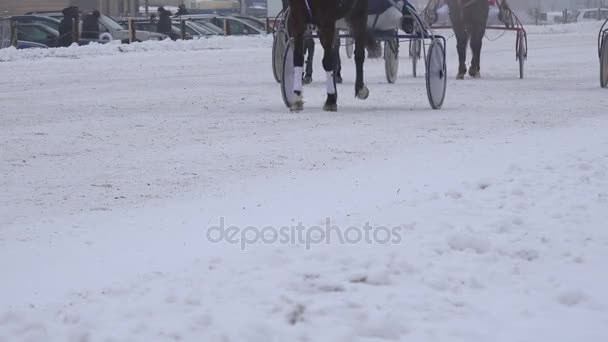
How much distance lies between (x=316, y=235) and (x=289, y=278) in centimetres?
85

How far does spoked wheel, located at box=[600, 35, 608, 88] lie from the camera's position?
1644 cm

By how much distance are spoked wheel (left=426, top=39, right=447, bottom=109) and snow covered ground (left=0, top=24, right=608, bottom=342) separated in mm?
331

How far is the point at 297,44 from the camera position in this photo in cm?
1244

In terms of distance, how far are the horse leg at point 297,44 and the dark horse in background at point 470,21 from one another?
7.66 metres

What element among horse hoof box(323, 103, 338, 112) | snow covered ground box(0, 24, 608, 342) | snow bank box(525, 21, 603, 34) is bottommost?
snow bank box(525, 21, 603, 34)

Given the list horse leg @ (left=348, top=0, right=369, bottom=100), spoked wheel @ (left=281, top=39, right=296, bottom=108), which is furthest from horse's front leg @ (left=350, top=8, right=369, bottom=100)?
spoked wheel @ (left=281, top=39, right=296, bottom=108)

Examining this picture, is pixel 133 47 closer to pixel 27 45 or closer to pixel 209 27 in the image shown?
pixel 27 45

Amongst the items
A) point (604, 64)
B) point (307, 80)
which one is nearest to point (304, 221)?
point (307, 80)

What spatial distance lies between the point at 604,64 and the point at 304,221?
11.3 meters

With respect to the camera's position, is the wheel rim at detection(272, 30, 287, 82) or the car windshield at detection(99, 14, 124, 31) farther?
the car windshield at detection(99, 14, 124, 31)

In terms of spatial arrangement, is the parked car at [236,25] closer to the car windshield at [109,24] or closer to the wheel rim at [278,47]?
the car windshield at [109,24]

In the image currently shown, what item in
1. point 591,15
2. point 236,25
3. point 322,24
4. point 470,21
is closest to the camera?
point 322,24

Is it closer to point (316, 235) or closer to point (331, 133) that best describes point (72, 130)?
point (331, 133)

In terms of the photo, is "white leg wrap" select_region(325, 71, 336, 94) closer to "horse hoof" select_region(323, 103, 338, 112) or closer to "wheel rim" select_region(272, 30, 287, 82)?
"horse hoof" select_region(323, 103, 338, 112)
